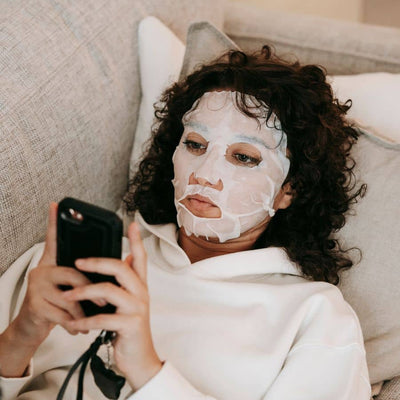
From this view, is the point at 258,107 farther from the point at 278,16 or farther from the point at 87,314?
the point at 278,16

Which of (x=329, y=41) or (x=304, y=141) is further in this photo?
(x=329, y=41)

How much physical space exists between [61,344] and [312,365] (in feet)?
1.57

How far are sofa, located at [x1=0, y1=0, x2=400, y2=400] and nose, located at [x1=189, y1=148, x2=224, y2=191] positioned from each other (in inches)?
12.1

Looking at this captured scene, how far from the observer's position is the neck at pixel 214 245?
4.14ft

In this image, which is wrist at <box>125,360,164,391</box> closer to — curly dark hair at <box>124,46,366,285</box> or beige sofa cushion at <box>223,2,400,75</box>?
curly dark hair at <box>124,46,366,285</box>

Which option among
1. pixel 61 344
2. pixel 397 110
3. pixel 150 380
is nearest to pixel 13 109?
pixel 61 344

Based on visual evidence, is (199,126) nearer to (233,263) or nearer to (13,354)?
(233,263)

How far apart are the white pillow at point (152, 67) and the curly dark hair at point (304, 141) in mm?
141

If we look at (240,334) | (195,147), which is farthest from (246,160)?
(240,334)

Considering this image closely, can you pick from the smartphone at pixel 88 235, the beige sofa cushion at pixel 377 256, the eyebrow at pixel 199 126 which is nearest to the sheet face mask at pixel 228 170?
the eyebrow at pixel 199 126

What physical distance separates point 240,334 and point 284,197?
1.11 feet

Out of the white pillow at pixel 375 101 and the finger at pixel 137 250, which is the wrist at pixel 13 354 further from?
the white pillow at pixel 375 101

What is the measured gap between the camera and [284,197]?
1291 mm

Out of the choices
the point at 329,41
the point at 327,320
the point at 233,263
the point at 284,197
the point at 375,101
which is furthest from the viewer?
the point at 329,41
